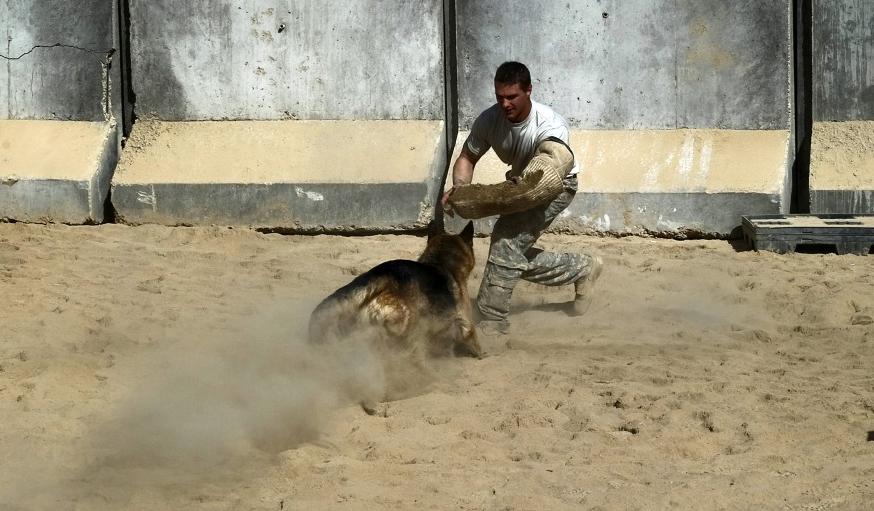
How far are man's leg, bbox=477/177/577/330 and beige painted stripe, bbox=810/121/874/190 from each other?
10.9 feet

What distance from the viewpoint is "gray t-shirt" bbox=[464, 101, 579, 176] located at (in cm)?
674

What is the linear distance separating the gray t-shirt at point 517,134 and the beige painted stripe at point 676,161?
222 cm

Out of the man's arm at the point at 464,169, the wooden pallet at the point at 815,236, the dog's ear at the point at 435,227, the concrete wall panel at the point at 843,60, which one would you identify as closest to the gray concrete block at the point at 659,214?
the dog's ear at the point at 435,227

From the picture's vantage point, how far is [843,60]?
366 inches

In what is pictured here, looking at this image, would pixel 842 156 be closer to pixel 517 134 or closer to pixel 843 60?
pixel 843 60

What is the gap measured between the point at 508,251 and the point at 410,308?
1.23m

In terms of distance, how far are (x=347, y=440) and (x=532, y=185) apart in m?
2.19

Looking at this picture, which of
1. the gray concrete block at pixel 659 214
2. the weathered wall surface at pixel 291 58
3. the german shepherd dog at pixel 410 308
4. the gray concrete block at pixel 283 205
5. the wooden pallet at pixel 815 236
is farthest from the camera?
the weathered wall surface at pixel 291 58

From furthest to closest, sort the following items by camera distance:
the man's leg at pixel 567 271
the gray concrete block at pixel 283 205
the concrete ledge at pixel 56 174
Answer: the concrete ledge at pixel 56 174, the gray concrete block at pixel 283 205, the man's leg at pixel 567 271

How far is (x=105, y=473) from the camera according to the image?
4.48 meters

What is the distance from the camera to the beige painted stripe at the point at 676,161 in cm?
910

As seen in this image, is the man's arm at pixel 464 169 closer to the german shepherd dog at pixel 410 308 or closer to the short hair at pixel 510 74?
the german shepherd dog at pixel 410 308

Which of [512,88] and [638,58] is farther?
[638,58]

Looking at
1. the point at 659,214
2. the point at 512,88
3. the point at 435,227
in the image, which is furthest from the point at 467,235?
the point at 659,214
